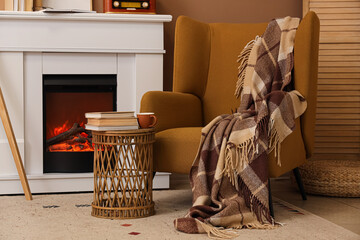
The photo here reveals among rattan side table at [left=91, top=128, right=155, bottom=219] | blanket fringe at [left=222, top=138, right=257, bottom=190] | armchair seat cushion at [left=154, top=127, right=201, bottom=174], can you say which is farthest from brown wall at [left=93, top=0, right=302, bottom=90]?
blanket fringe at [left=222, top=138, right=257, bottom=190]

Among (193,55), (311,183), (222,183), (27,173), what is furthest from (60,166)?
(311,183)

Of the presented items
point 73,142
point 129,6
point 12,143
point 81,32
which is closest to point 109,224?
point 12,143

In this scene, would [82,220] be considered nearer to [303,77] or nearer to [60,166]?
[60,166]

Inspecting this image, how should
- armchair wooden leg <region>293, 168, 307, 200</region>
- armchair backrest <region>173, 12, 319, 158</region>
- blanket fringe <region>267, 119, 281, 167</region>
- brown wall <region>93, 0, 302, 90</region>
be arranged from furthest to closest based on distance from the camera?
brown wall <region>93, 0, 302, 90</region>, armchair backrest <region>173, 12, 319, 158</region>, armchair wooden leg <region>293, 168, 307, 200</region>, blanket fringe <region>267, 119, 281, 167</region>

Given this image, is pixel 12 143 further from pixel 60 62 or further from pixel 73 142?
pixel 60 62

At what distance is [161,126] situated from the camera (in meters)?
3.02

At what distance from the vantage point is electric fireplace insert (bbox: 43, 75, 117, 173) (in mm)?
3508

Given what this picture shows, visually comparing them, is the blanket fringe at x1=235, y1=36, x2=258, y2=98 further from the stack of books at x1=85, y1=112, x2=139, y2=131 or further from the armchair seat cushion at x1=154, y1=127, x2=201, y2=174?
the stack of books at x1=85, y1=112, x2=139, y2=131

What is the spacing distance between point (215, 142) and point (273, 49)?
77 cm

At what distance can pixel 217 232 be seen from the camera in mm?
2307

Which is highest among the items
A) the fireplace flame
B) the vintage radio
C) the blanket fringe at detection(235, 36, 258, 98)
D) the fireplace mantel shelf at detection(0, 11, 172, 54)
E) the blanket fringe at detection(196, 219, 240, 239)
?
the vintage radio

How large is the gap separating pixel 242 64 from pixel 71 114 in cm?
119

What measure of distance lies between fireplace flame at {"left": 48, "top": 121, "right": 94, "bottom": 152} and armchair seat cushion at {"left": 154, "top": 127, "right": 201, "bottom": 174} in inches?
36.4

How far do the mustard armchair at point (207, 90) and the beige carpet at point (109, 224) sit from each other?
25 centimetres
